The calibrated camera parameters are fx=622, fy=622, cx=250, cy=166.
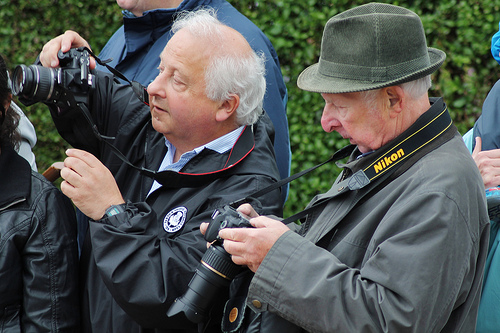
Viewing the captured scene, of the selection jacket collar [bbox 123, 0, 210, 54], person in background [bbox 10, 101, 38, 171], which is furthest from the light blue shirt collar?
jacket collar [bbox 123, 0, 210, 54]

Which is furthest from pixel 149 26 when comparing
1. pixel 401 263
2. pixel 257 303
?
pixel 401 263

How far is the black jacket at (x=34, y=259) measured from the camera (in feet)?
7.54

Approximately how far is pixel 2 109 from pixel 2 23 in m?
2.98

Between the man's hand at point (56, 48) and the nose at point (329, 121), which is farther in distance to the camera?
the man's hand at point (56, 48)

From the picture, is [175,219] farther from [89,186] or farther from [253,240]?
[253,240]

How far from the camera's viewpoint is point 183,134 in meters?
2.48

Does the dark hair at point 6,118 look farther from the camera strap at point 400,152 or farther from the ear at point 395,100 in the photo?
the ear at point 395,100

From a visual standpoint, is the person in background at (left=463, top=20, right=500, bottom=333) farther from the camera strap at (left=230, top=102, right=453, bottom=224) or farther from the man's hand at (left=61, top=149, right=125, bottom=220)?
the man's hand at (left=61, top=149, right=125, bottom=220)

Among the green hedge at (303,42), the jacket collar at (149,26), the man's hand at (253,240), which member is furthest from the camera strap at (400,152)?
the green hedge at (303,42)

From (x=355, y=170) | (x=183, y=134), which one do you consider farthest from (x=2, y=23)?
(x=355, y=170)

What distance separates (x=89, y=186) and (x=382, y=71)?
1104 mm

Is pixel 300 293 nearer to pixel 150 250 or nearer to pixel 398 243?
pixel 398 243

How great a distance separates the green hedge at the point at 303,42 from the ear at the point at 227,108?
7.59 feet

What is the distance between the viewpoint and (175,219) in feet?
7.57
